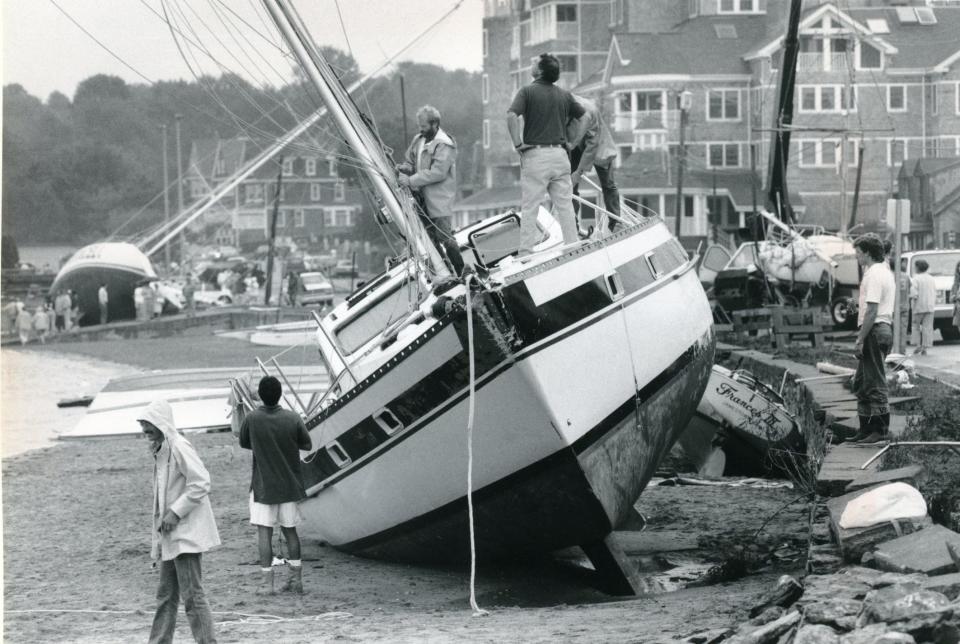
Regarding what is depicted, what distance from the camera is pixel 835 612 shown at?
7.61 meters

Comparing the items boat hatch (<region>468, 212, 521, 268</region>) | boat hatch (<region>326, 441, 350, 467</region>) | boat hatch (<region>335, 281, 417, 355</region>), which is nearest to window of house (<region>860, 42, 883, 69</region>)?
boat hatch (<region>468, 212, 521, 268</region>)

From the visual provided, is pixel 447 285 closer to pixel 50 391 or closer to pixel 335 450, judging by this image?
pixel 335 450

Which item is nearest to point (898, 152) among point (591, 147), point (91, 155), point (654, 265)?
point (91, 155)

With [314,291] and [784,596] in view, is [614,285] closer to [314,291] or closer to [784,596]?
[784,596]

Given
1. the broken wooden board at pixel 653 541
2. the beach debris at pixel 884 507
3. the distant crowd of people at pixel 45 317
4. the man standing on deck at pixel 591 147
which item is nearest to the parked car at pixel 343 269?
the distant crowd of people at pixel 45 317

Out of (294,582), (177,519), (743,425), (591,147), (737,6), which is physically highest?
(737,6)

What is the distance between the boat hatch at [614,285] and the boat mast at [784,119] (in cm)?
2539

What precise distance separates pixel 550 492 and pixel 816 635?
4.99 metres

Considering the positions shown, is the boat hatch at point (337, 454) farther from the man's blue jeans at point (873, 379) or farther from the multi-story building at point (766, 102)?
the multi-story building at point (766, 102)

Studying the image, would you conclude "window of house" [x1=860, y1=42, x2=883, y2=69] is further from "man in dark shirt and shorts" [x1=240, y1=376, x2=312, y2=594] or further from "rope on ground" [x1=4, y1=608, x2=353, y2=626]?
"rope on ground" [x1=4, y1=608, x2=353, y2=626]

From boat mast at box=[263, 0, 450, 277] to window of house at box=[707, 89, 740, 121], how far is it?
7311 centimetres

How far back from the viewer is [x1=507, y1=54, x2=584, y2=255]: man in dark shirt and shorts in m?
13.1

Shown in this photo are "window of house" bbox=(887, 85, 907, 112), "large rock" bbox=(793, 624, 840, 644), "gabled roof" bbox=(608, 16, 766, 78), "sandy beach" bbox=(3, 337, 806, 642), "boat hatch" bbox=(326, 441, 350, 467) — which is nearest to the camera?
"large rock" bbox=(793, 624, 840, 644)

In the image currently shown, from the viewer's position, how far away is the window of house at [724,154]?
84.9 meters
